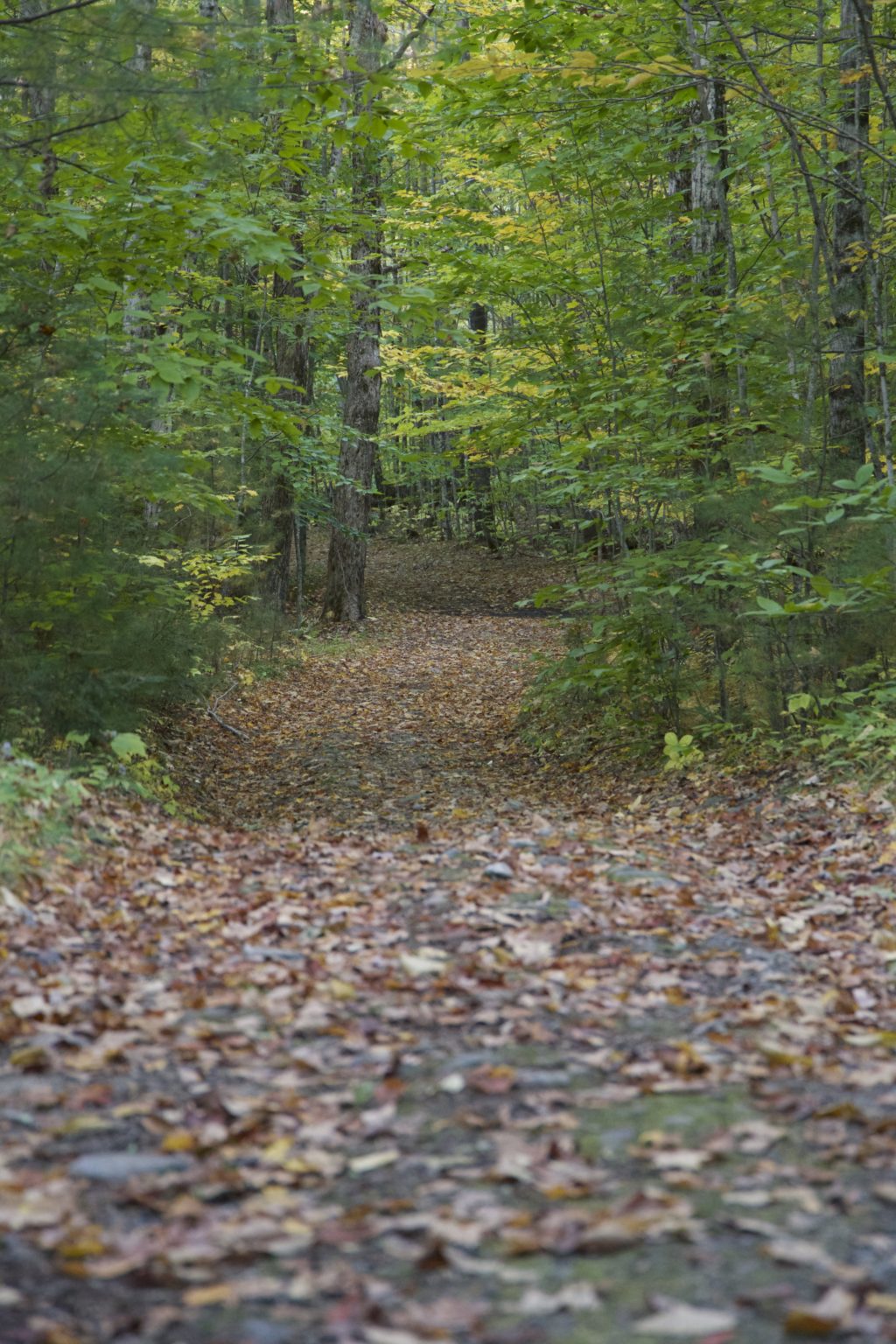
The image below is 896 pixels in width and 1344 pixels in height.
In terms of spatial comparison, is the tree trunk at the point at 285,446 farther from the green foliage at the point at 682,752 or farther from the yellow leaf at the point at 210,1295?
the yellow leaf at the point at 210,1295

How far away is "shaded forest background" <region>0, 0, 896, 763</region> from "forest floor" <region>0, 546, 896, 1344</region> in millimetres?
1444

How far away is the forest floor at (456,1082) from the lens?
2.28 metres

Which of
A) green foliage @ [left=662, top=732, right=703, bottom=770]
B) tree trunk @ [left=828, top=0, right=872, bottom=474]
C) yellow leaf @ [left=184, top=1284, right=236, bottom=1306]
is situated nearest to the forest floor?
yellow leaf @ [left=184, top=1284, right=236, bottom=1306]

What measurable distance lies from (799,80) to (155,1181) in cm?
854

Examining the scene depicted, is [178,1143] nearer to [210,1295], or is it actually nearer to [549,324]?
[210,1295]

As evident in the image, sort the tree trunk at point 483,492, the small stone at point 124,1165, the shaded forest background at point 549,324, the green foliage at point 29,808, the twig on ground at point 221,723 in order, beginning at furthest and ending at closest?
the tree trunk at point 483,492 < the twig on ground at point 221,723 < the shaded forest background at point 549,324 < the green foliage at point 29,808 < the small stone at point 124,1165

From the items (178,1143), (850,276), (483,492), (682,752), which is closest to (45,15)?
(178,1143)

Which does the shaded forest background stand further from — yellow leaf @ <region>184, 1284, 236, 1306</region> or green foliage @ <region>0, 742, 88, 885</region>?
yellow leaf @ <region>184, 1284, 236, 1306</region>

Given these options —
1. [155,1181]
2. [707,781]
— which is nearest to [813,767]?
[707,781]

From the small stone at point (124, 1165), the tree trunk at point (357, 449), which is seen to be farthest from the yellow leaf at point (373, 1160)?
the tree trunk at point (357, 449)

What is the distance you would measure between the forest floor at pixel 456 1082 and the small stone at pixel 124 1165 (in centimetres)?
1

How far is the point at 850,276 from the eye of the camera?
7723mm

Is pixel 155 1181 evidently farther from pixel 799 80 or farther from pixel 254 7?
pixel 799 80

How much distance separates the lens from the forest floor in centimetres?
228
